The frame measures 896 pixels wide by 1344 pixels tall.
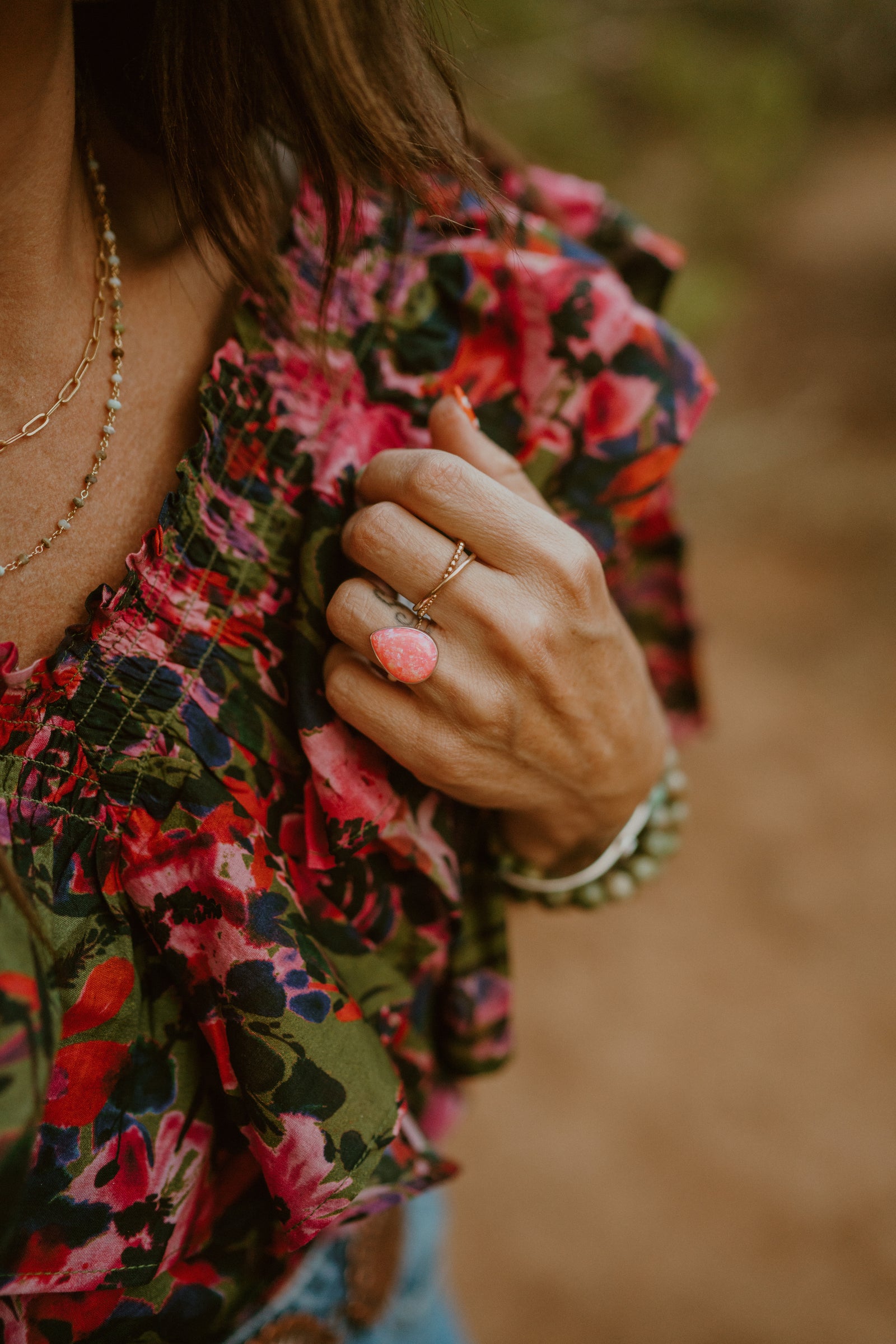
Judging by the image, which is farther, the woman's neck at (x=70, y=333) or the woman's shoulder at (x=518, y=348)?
the woman's shoulder at (x=518, y=348)

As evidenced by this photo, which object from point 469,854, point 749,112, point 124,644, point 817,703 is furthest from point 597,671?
point 749,112

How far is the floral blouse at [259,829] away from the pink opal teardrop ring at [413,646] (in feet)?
0.23

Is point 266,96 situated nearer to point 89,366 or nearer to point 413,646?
point 89,366

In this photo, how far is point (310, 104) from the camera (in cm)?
58

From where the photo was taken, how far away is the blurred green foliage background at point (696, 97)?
12.1 ft

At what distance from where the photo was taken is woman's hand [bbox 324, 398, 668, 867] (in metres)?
0.61

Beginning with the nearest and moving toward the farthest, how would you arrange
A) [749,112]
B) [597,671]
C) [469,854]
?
[597,671] < [469,854] < [749,112]

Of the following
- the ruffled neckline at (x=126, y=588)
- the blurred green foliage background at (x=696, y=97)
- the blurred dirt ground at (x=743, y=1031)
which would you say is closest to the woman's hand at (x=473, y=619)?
the ruffled neckline at (x=126, y=588)

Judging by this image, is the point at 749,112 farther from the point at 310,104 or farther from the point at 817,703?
the point at 310,104

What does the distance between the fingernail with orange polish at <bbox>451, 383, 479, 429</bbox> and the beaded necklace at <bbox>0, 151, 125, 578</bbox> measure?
25 cm

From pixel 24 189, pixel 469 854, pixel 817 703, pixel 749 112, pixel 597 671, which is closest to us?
pixel 24 189

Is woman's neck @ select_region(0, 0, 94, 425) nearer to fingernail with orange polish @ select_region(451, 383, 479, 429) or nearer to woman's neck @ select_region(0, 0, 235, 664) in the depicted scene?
woman's neck @ select_region(0, 0, 235, 664)

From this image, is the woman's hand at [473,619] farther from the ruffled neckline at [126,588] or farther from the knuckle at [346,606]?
the ruffled neckline at [126,588]

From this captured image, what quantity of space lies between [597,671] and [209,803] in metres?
0.30
